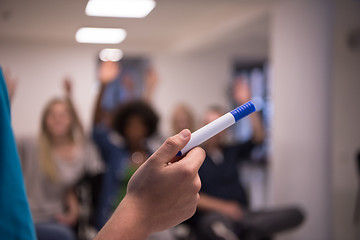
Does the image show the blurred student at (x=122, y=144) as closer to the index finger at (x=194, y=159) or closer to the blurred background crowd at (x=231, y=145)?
the blurred background crowd at (x=231, y=145)

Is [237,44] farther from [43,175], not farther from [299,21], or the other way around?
[43,175]

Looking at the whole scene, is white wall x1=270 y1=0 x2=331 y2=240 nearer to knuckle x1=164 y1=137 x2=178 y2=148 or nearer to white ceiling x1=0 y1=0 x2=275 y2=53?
white ceiling x1=0 y1=0 x2=275 y2=53

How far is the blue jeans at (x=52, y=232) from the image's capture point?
5.86 ft

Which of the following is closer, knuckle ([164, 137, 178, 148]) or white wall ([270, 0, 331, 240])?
knuckle ([164, 137, 178, 148])

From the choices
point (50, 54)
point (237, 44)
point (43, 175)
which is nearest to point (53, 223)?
point (43, 175)

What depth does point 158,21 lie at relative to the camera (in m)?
2.82

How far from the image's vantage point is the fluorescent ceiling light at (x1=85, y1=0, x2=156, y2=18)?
5.78 ft

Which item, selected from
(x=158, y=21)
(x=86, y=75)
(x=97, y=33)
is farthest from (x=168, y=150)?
(x=86, y=75)

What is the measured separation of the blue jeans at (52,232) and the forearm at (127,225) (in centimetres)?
157

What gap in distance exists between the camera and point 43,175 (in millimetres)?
1956

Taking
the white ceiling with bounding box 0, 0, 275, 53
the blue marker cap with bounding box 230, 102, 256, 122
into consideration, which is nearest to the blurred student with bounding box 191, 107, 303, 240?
the white ceiling with bounding box 0, 0, 275, 53

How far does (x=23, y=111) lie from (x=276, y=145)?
66.9 inches

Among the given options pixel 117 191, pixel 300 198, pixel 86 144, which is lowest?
pixel 300 198

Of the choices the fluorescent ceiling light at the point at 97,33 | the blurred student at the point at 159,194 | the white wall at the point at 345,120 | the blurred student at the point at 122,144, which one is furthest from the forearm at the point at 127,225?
the fluorescent ceiling light at the point at 97,33
